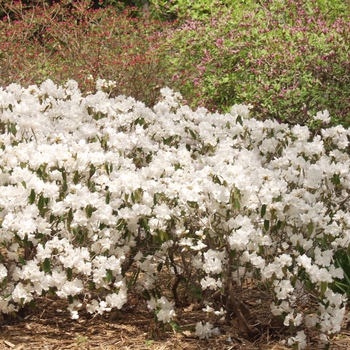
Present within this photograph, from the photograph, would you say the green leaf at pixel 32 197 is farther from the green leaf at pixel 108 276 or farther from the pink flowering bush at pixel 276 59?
the pink flowering bush at pixel 276 59

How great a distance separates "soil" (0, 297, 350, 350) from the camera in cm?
330

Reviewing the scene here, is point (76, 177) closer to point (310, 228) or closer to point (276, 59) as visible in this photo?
point (310, 228)

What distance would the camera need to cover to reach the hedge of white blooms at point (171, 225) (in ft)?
9.80

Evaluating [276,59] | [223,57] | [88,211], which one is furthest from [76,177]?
[223,57]

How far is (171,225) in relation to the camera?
10.4ft

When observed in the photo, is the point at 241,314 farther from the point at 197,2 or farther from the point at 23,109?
the point at 197,2

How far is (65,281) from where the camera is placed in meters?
3.09

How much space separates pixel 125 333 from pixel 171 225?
718 mm

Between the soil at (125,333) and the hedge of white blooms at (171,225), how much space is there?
10 cm

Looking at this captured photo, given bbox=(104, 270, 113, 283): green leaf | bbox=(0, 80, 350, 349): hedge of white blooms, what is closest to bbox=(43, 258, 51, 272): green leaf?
bbox=(0, 80, 350, 349): hedge of white blooms

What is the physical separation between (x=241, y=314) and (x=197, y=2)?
5.93 m

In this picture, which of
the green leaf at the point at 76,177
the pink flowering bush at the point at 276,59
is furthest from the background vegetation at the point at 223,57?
the green leaf at the point at 76,177

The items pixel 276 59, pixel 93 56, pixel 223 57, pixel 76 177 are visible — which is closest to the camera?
pixel 76 177

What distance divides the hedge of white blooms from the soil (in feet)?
0.34
